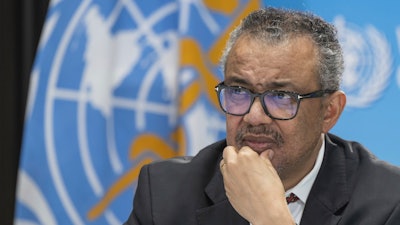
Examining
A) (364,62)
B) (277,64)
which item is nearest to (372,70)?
(364,62)

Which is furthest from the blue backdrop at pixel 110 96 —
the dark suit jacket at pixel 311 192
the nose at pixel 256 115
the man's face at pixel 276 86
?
the nose at pixel 256 115

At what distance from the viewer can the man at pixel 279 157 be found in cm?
199

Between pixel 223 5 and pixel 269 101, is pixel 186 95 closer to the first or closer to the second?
pixel 223 5

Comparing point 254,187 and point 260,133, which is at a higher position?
point 260,133

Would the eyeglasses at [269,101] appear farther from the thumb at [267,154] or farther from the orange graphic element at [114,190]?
the orange graphic element at [114,190]

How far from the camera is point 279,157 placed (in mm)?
2051

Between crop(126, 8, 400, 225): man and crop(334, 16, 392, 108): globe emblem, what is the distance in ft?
1.73

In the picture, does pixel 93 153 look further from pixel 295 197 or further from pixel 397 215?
pixel 397 215

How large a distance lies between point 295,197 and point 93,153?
112 centimetres

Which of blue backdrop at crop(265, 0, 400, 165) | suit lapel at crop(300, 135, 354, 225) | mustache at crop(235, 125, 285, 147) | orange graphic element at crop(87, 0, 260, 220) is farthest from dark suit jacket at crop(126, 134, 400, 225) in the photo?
orange graphic element at crop(87, 0, 260, 220)

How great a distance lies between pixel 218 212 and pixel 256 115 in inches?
14.8

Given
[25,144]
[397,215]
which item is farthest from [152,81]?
[397,215]

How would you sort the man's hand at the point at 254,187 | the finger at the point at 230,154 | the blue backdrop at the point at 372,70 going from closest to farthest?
1. the man's hand at the point at 254,187
2. the finger at the point at 230,154
3. the blue backdrop at the point at 372,70

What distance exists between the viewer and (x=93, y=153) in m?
3.03
